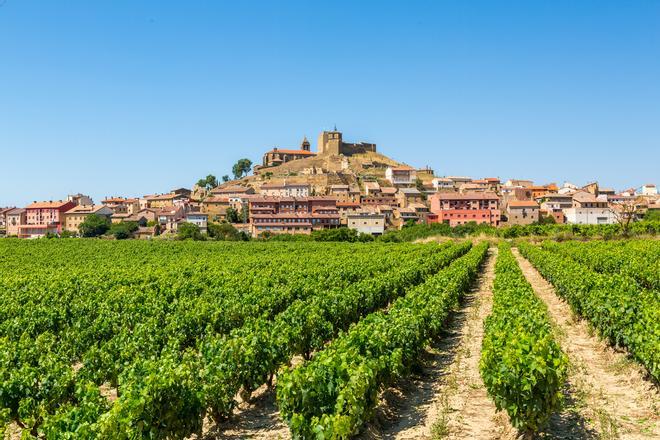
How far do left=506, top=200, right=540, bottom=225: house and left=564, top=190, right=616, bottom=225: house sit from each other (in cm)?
770

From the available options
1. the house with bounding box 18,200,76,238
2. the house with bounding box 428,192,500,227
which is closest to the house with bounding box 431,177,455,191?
the house with bounding box 428,192,500,227

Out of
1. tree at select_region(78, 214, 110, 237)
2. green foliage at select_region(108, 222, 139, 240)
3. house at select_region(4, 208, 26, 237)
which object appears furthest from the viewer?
house at select_region(4, 208, 26, 237)

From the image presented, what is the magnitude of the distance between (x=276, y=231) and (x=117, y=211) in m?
60.5

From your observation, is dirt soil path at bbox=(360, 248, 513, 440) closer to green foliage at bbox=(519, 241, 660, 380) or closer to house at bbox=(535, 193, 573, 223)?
green foliage at bbox=(519, 241, 660, 380)

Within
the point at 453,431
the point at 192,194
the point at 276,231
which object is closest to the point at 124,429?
the point at 453,431

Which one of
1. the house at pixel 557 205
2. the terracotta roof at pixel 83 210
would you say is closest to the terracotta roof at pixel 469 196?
the house at pixel 557 205

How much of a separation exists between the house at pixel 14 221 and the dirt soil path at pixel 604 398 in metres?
149

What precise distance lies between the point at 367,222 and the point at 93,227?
58.9 m

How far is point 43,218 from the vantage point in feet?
446

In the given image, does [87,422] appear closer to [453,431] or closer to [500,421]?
[453,431]

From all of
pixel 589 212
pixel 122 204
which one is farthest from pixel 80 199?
pixel 589 212

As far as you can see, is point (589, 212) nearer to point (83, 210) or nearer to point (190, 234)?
point (190, 234)

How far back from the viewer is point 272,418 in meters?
9.80

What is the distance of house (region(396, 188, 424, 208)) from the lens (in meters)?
130
